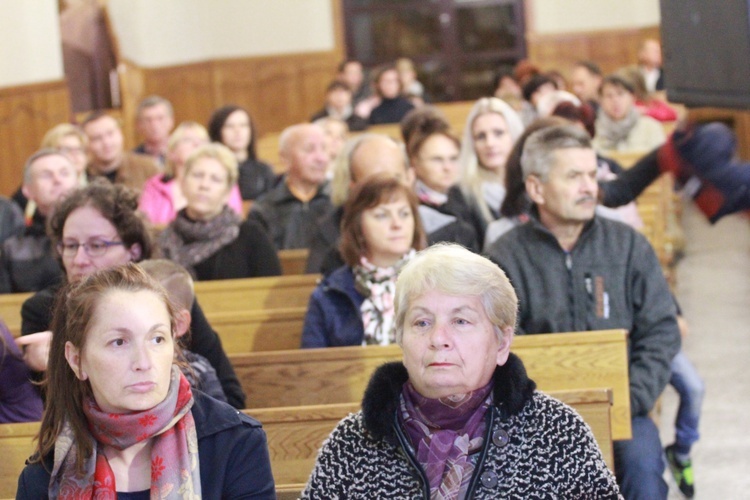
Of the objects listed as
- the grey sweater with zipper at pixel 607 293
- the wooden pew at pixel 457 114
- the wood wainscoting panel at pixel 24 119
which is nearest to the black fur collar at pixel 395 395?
the grey sweater with zipper at pixel 607 293

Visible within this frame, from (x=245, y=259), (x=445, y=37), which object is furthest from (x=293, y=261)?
(x=445, y=37)

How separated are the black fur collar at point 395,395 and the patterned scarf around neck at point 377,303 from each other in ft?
4.72

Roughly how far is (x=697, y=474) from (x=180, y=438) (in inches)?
111

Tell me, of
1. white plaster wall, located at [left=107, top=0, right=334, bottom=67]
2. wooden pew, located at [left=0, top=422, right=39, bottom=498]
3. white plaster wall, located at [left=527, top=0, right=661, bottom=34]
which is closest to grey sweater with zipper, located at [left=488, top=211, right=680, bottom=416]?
wooden pew, located at [left=0, top=422, right=39, bottom=498]

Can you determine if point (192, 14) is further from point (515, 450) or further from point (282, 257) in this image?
point (515, 450)

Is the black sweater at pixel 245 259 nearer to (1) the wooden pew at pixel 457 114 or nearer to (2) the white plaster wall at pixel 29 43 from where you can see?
(2) the white plaster wall at pixel 29 43

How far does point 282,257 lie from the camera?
18.1 ft

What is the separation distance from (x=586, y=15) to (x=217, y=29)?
486 cm

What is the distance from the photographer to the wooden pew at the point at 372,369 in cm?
342

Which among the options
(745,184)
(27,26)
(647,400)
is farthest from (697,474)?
(27,26)

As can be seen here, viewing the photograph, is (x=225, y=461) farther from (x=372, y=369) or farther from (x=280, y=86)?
(x=280, y=86)

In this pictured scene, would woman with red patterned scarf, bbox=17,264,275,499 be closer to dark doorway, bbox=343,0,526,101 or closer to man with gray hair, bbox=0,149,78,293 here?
man with gray hair, bbox=0,149,78,293

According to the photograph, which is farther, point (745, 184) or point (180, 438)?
point (180, 438)

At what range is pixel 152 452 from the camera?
92.3 inches
